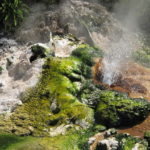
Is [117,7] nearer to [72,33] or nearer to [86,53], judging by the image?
[72,33]

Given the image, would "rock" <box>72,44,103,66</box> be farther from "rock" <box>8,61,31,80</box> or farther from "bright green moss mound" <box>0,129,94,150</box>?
"bright green moss mound" <box>0,129,94,150</box>

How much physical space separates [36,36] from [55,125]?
1138 cm

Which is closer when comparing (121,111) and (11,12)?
(121,111)

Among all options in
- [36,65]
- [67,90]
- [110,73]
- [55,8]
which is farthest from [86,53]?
[55,8]

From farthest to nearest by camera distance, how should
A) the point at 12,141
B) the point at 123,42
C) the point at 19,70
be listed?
the point at 123,42, the point at 19,70, the point at 12,141

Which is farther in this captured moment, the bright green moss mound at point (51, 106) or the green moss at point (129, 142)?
the bright green moss mound at point (51, 106)

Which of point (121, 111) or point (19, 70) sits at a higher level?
point (121, 111)

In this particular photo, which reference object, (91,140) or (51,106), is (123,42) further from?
(91,140)

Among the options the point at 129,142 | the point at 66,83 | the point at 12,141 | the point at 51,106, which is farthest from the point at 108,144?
the point at 66,83

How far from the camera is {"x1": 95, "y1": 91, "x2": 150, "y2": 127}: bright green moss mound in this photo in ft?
38.5

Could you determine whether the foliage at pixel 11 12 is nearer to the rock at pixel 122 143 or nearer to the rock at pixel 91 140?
the rock at pixel 91 140

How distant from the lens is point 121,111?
1180 cm

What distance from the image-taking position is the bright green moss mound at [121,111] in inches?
462

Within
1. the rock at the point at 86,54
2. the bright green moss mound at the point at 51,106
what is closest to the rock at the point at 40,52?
the bright green moss mound at the point at 51,106
